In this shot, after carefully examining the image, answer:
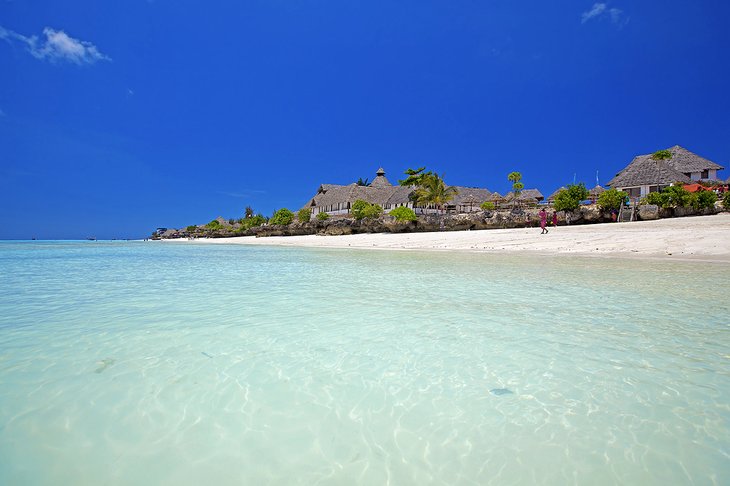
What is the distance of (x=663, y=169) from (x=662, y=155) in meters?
9.18

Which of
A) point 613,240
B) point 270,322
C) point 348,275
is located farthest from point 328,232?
point 270,322

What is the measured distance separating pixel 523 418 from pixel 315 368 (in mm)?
1469

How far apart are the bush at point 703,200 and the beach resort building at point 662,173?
16.1 m

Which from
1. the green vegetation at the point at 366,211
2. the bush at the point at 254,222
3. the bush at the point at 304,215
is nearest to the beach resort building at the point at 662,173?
the green vegetation at the point at 366,211

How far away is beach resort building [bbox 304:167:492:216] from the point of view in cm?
4862

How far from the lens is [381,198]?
185 ft

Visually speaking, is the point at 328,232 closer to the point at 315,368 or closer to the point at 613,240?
the point at 613,240

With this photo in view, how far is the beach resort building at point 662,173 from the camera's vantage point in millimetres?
37263

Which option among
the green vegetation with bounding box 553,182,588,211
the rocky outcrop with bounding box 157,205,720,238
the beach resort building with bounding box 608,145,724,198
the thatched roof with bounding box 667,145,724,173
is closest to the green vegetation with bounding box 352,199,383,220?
the rocky outcrop with bounding box 157,205,720,238

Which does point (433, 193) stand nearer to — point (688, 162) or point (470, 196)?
point (470, 196)

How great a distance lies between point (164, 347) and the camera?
316 centimetres

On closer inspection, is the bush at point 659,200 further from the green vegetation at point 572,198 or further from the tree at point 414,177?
the tree at point 414,177

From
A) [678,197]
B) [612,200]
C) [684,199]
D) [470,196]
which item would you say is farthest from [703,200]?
[470,196]

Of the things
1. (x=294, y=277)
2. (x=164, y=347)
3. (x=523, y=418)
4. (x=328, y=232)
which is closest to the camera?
(x=523, y=418)
